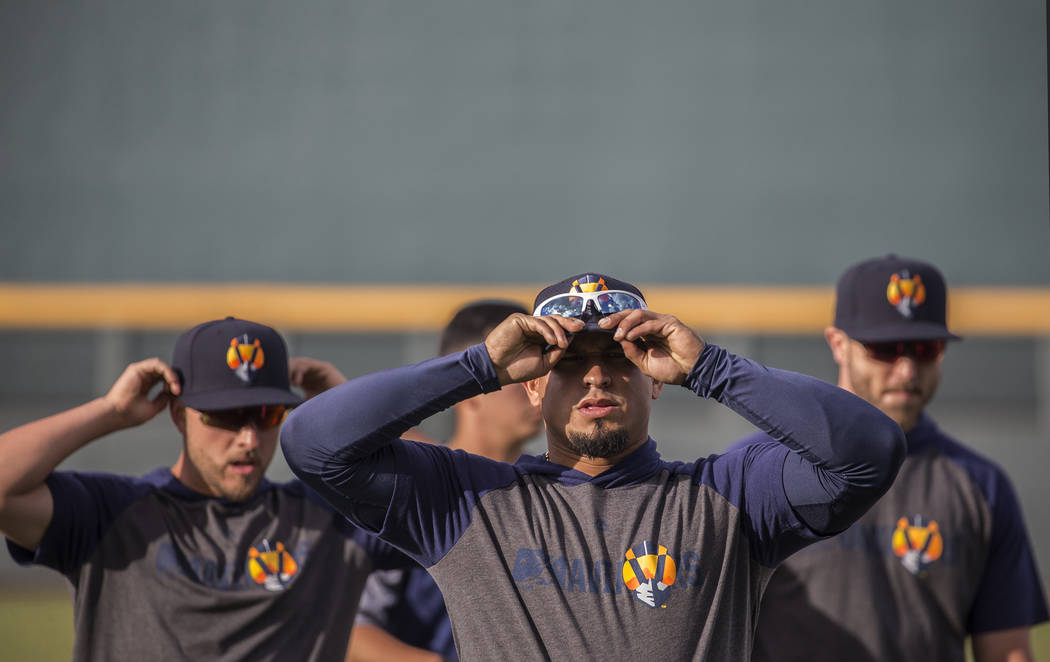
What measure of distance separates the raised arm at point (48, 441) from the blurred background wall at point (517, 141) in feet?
22.0

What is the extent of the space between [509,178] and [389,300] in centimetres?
247

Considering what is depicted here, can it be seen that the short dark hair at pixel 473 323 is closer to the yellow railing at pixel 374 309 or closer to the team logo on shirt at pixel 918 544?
the team logo on shirt at pixel 918 544

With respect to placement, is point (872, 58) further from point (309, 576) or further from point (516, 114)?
point (309, 576)

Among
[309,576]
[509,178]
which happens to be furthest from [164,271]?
[309,576]

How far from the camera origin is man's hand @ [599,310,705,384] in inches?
86.4

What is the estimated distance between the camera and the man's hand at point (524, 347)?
86.8 inches

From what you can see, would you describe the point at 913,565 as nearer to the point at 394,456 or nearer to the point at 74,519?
the point at 394,456

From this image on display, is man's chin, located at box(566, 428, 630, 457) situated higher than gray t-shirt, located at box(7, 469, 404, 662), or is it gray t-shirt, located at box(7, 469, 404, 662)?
man's chin, located at box(566, 428, 630, 457)

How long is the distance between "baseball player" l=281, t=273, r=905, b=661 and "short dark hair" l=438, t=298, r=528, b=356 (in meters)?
1.21

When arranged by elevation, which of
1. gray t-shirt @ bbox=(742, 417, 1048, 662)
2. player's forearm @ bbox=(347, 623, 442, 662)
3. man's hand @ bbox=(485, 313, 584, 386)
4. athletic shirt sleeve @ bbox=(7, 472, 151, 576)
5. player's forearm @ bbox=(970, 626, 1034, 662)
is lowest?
player's forearm @ bbox=(347, 623, 442, 662)

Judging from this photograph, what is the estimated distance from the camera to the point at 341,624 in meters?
2.91

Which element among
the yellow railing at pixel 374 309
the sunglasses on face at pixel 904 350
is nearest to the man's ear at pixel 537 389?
the sunglasses on face at pixel 904 350

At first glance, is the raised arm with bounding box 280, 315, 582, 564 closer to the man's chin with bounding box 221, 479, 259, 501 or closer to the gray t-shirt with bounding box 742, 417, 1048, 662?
the man's chin with bounding box 221, 479, 259, 501

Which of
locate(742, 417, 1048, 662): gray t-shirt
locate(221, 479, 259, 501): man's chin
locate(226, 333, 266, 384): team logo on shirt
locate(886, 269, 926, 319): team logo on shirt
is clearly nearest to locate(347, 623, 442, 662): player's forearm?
locate(221, 479, 259, 501): man's chin
